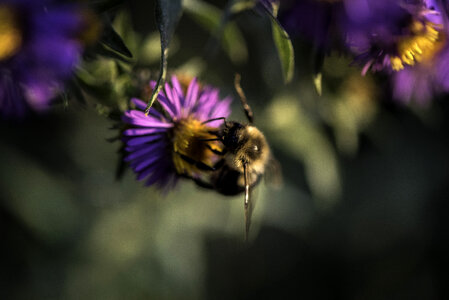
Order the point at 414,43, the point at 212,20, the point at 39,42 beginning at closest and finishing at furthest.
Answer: the point at 39,42 → the point at 414,43 → the point at 212,20

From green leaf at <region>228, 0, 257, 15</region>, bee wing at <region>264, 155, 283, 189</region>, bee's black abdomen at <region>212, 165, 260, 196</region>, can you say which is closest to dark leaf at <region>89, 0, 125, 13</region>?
green leaf at <region>228, 0, 257, 15</region>

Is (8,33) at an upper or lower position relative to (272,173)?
upper

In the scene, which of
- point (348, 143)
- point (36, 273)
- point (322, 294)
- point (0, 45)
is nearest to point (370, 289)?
point (322, 294)

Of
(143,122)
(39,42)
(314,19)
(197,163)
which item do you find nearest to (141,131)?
(143,122)

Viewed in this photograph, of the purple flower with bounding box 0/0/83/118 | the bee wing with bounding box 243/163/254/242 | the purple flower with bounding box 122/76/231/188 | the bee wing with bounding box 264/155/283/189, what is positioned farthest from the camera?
the bee wing with bounding box 264/155/283/189

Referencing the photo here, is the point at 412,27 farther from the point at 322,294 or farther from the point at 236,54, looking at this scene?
the point at 322,294

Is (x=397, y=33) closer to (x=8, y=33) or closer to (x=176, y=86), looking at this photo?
(x=176, y=86)

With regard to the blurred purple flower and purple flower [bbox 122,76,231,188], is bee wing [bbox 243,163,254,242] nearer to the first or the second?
purple flower [bbox 122,76,231,188]
